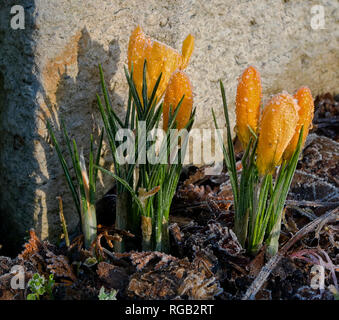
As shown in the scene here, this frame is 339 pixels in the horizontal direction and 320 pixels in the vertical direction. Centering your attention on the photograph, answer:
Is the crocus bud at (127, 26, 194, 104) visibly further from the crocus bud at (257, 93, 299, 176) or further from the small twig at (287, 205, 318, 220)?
the small twig at (287, 205, 318, 220)

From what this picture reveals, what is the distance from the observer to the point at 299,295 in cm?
133

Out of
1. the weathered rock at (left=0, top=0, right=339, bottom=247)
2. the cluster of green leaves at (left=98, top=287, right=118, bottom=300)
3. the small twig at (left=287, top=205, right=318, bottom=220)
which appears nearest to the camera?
the cluster of green leaves at (left=98, top=287, right=118, bottom=300)

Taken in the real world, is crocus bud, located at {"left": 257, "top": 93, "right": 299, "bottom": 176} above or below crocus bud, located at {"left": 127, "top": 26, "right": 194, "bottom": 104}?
below

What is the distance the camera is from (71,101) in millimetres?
1637

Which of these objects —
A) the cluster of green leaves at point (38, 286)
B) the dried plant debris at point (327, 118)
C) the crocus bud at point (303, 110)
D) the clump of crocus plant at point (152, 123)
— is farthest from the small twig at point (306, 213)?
the cluster of green leaves at point (38, 286)

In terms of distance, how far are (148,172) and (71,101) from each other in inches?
17.1

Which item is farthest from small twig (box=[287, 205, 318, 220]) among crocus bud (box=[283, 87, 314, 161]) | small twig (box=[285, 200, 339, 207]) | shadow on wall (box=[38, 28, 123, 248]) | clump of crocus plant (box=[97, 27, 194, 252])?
shadow on wall (box=[38, 28, 123, 248])

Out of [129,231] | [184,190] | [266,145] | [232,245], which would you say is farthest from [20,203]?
[266,145]

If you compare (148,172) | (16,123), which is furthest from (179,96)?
A: (16,123)

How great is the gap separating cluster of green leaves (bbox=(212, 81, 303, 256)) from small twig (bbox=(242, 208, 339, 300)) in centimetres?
4

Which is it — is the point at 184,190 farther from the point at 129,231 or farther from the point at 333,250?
the point at 333,250

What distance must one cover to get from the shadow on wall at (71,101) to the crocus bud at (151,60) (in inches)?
10.6

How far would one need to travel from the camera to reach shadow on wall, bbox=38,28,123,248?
1.58 meters

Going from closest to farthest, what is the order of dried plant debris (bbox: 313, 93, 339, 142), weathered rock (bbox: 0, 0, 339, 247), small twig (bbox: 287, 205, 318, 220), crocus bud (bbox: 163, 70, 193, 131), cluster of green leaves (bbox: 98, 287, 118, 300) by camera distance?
cluster of green leaves (bbox: 98, 287, 118, 300), crocus bud (bbox: 163, 70, 193, 131), weathered rock (bbox: 0, 0, 339, 247), small twig (bbox: 287, 205, 318, 220), dried plant debris (bbox: 313, 93, 339, 142)
